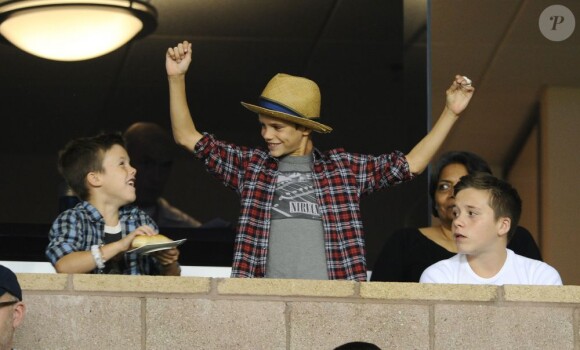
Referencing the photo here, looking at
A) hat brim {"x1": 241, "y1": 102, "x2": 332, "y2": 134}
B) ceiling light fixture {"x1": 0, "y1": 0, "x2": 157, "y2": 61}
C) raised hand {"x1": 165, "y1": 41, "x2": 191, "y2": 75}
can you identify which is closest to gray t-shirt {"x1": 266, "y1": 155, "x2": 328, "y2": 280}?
hat brim {"x1": 241, "y1": 102, "x2": 332, "y2": 134}

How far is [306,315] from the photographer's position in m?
6.20

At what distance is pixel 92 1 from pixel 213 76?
782 millimetres

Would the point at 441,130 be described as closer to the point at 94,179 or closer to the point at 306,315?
the point at 306,315

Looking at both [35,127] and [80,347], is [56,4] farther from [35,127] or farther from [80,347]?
[80,347]

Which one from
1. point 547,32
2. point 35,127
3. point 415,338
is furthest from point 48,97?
point 415,338

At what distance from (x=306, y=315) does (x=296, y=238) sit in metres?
0.48

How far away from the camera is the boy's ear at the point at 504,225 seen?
6.52m

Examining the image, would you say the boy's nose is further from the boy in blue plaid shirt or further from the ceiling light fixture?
the ceiling light fixture

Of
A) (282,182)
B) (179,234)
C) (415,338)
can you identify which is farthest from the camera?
(179,234)

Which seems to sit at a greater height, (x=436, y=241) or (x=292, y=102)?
(x=292, y=102)

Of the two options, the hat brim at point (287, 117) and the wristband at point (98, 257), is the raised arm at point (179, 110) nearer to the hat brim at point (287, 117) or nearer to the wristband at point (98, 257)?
the hat brim at point (287, 117)

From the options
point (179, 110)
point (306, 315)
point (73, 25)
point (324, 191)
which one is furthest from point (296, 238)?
point (73, 25)

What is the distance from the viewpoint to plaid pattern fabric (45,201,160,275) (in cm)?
652

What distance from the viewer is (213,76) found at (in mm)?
8828
